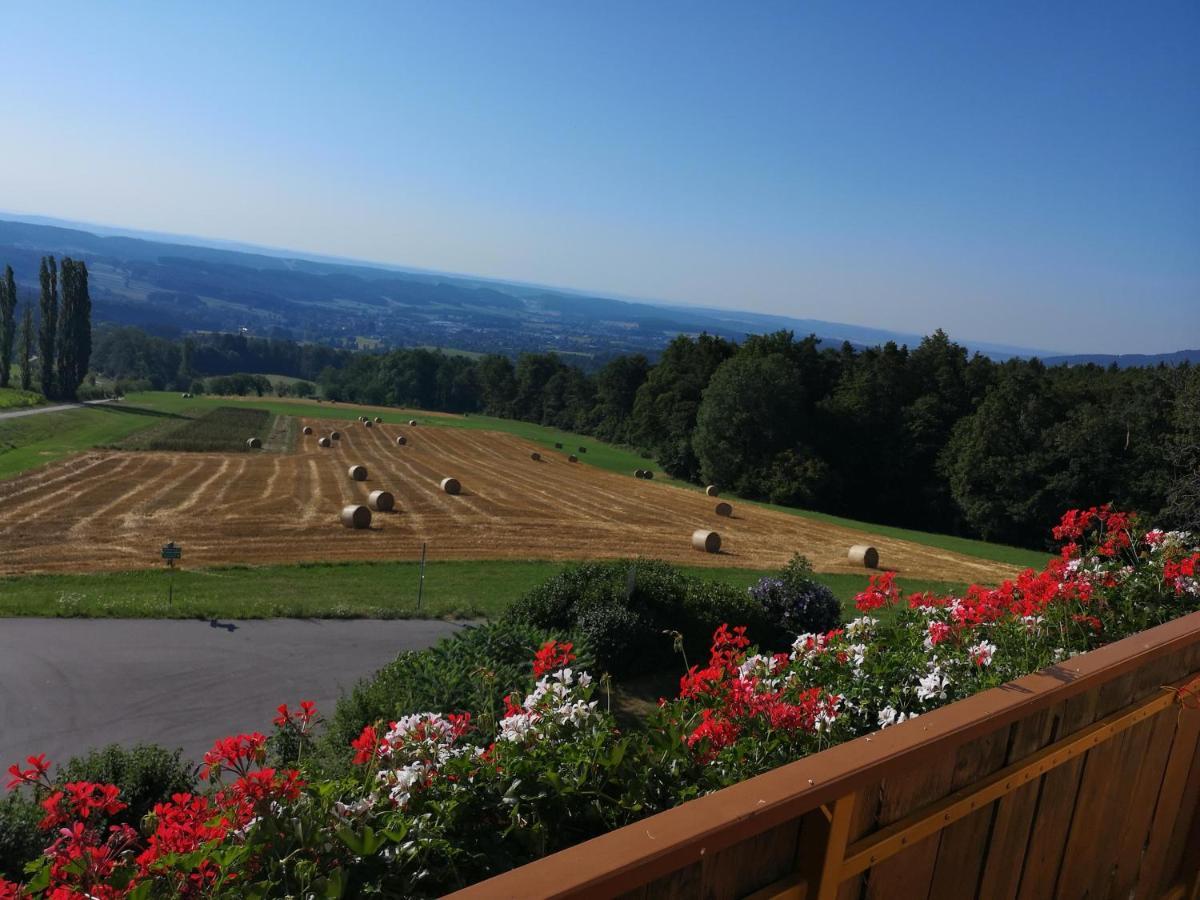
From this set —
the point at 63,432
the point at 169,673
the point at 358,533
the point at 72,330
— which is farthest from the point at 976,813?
the point at 72,330

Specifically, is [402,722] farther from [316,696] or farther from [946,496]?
[946,496]

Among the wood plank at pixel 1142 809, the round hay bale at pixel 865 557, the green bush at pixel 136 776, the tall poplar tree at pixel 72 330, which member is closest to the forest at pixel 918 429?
the round hay bale at pixel 865 557

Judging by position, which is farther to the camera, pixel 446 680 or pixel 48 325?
pixel 48 325

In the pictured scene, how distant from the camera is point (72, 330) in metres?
78.8

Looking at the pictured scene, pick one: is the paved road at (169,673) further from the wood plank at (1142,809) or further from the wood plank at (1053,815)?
the wood plank at (1053,815)

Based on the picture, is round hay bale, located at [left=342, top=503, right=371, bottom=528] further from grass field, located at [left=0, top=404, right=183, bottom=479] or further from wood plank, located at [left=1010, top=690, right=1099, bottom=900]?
wood plank, located at [left=1010, top=690, right=1099, bottom=900]

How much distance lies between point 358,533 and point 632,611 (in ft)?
67.2

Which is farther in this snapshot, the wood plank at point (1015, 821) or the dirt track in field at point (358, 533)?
the dirt track in field at point (358, 533)

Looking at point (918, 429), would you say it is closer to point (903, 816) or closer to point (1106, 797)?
point (1106, 797)

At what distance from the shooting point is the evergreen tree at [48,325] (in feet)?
255

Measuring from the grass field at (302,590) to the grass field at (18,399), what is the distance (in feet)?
174

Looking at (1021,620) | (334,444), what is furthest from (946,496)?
(1021,620)

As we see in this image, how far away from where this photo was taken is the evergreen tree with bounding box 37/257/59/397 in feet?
255

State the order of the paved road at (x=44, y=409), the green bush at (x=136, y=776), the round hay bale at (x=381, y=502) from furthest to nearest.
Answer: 1. the paved road at (x=44, y=409)
2. the round hay bale at (x=381, y=502)
3. the green bush at (x=136, y=776)
